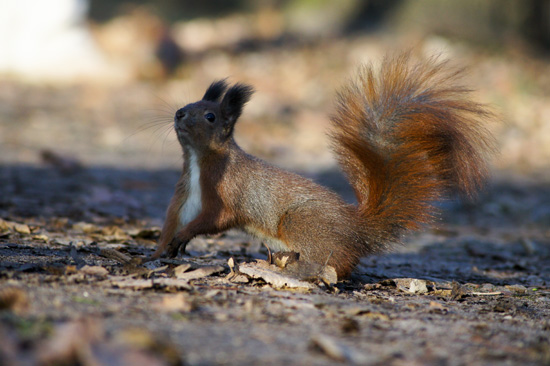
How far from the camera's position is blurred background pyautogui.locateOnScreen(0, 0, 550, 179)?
8711mm

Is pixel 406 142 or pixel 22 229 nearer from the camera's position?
pixel 406 142

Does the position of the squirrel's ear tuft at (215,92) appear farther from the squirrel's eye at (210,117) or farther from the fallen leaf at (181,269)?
the fallen leaf at (181,269)

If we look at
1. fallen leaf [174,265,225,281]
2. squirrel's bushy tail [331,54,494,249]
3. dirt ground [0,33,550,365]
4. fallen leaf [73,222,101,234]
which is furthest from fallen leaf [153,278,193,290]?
fallen leaf [73,222,101,234]

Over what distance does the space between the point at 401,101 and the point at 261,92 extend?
7628 millimetres

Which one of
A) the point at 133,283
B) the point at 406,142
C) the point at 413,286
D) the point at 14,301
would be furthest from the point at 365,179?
the point at 14,301

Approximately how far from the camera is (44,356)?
1.61 metres

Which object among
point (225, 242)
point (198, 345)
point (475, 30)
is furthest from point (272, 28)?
point (198, 345)

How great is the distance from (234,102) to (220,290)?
5.39 ft

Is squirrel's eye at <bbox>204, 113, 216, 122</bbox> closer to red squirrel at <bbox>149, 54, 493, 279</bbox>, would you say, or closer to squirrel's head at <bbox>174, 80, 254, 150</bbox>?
squirrel's head at <bbox>174, 80, 254, 150</bbox>

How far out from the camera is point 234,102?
13.0 ft

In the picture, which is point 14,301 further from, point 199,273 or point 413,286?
point 413,286

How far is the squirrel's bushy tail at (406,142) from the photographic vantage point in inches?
131

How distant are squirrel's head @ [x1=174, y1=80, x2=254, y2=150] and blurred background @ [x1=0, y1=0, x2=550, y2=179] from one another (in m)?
3.66

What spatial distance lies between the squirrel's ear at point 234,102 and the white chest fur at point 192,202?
0.43m
